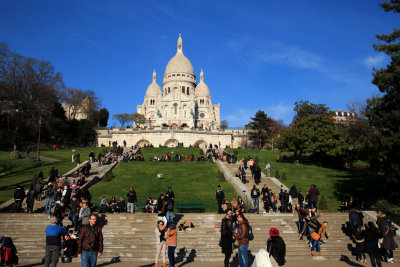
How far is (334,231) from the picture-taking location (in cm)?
1361

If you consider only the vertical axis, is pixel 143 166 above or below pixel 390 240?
above

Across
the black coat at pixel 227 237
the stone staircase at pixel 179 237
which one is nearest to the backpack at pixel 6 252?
the stone staircase at pixel 179 237

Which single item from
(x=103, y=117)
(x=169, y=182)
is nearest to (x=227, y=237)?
(x=169, y=182)

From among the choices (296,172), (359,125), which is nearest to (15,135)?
(296,172)

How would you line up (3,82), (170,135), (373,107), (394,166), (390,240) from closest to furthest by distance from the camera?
1. (390,240)
2. (394,166)
3. (373,107)
4. (3,82)
5. (170,135)

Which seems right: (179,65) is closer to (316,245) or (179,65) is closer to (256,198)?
(256,198)

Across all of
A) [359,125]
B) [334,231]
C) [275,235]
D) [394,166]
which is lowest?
[334,231]

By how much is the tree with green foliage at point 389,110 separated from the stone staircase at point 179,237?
Result: 3398mm

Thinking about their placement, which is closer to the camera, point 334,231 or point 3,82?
point 334,231

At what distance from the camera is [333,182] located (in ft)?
82.3

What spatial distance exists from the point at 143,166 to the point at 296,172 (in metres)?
14.6

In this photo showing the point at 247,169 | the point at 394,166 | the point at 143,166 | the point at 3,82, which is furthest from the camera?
the point at 3,82

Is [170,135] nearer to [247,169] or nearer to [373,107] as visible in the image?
[247,169]

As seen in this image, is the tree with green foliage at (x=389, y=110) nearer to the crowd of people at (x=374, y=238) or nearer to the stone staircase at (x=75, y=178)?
the crowd of people at (x=374, y=238)
